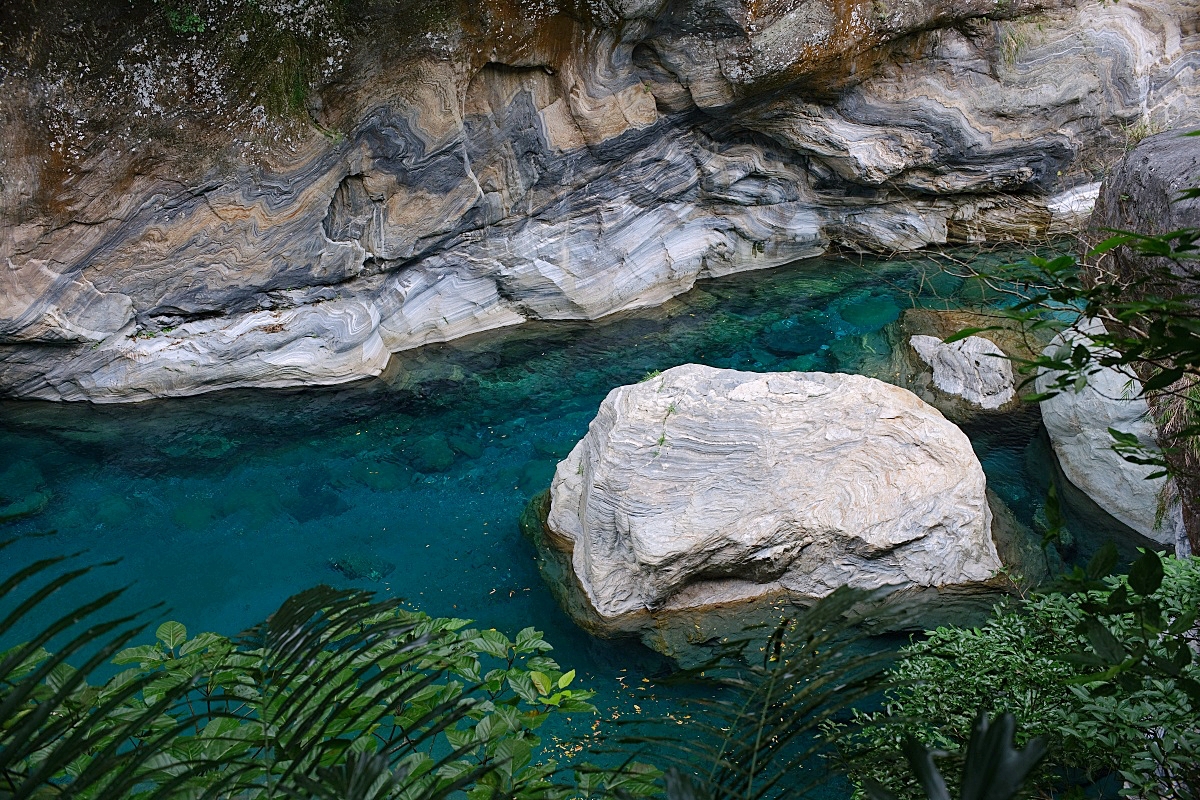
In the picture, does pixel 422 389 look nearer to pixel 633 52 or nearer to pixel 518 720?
pixel 633 52

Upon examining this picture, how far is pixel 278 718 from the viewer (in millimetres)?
1747

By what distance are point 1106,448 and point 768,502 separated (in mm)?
2175

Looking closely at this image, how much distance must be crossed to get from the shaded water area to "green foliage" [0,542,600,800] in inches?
117

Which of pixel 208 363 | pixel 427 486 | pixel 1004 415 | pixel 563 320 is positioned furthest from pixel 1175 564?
pixel 208 363

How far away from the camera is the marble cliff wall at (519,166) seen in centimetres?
741

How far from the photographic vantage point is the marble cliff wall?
741cm

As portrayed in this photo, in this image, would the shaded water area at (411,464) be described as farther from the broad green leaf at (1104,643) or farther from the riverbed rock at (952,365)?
the broad green leaf at (1104,643)

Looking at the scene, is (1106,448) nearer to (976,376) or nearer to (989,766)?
(976,376)

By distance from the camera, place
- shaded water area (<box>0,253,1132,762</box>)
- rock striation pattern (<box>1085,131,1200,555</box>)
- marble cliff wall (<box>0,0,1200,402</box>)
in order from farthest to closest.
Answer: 1. marble cliff wall (<box>0,0,1200,402</box>)
2. shaded water area (<box>0,253,1132,762</box>)
3. rock striation pattern (<box>1085,131,1200,555</box>)

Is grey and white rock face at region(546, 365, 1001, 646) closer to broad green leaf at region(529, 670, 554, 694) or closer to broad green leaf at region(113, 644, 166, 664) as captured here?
broad green leaf at region(529, 670, 554, 694)

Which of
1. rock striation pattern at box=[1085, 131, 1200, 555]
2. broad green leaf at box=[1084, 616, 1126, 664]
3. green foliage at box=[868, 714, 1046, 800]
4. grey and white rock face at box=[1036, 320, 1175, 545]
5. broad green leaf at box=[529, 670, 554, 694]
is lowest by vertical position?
grey and white rock face at box=[1036, 320, 1175, 545]

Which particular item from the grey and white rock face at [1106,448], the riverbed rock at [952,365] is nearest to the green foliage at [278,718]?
the grey and white rock face at [1106,448]

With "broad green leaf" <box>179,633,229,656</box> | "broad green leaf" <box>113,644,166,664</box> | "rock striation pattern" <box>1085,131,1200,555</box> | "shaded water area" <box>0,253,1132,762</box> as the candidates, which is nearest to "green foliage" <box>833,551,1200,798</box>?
"rock striation pattern" <box>1085,131,1200,555</box>

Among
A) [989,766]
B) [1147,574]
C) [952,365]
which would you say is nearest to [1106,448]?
[952,365]
